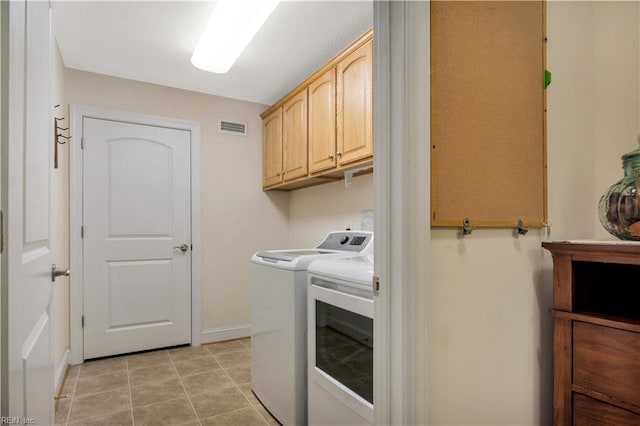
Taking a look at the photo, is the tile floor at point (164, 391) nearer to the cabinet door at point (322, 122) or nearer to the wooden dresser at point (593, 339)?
the wooden dresser at point (593, 339)

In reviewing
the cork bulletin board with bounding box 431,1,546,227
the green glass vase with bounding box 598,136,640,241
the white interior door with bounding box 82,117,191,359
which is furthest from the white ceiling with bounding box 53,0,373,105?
the green glass vase with bounding box 598,136,640,241

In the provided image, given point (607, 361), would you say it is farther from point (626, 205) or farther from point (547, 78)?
point (547, 78)

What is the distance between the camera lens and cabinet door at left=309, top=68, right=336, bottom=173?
2432mm

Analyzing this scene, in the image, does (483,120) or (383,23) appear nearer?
(383,23)

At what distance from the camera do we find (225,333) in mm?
3416

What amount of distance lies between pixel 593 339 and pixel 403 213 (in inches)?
28.9

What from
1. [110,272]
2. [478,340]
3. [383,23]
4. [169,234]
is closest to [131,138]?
[169,234]

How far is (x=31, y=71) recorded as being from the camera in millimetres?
891

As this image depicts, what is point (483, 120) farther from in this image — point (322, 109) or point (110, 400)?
point (110, 400)

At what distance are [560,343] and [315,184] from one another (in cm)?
238

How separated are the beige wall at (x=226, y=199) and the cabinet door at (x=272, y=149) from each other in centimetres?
9

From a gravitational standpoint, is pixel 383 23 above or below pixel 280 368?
Answer: above

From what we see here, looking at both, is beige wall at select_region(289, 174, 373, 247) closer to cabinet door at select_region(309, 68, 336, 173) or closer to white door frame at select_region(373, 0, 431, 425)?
cabinet door at select_region(309, 68, 336, 173)

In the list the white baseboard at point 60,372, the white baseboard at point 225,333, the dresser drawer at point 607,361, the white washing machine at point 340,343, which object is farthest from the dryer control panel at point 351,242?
the white baseboard at point 60,372
